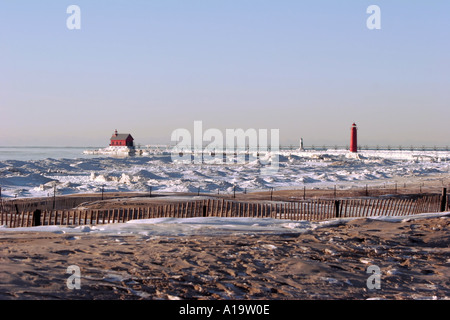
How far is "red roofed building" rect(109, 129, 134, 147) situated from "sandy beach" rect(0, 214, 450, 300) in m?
112

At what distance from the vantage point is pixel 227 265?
10.4 metres

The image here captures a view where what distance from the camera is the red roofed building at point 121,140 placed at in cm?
12462

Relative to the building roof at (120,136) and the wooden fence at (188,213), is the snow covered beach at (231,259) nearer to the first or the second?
the wooden fence at (188,213)

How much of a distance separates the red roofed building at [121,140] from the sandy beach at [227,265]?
369 ft

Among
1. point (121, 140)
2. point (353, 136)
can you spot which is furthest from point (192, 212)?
point (121, 140)

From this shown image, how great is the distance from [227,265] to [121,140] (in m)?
118

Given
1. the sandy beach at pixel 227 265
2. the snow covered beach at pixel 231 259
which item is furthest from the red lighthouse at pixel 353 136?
the sandy beach at pixel 227 265

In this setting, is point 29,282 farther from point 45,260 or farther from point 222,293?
point 222,293

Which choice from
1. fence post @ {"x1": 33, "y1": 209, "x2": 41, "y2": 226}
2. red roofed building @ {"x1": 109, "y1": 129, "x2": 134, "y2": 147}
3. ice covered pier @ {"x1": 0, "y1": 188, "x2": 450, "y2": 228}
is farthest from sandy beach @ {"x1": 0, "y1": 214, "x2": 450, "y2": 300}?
red roofed building @ {"x1": 109, "y1": 129, "x2": 134, "y2": 147}

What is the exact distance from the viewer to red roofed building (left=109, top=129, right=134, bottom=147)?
4906 inches

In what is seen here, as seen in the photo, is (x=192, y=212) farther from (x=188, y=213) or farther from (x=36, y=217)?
(x=36, y=217)

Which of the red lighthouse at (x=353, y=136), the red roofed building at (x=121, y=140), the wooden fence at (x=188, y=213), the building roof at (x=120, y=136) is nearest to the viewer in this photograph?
the wooden fence at (x=188, y=213)
